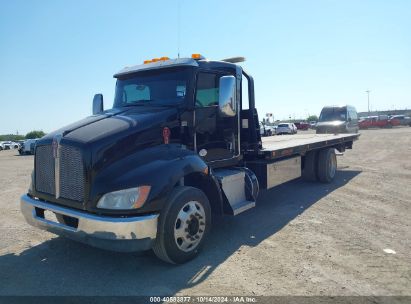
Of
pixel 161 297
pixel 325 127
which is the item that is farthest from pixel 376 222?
pixel 325 127

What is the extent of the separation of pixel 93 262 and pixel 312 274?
2.63 metres

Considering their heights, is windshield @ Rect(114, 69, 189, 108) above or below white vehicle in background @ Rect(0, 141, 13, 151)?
above

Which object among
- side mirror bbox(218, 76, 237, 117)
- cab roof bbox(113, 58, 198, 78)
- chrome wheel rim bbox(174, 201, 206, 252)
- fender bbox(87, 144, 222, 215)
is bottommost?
chrome wheel rim bbox(174, 201, 206, 252)

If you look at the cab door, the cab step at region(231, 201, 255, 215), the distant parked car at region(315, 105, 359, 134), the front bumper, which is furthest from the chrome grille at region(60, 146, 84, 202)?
the distant parked car at region(315, 105, 359, 134)

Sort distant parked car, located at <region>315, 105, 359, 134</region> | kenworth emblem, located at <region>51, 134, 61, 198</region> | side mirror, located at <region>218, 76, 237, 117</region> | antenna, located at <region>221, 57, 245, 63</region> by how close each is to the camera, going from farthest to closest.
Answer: distant parked car, located at <region>315, 105, 359, 134</region>, antenna, located at <region>221, 57, 245, 63</region>, side mirror, located at <region>218, 76, 237, 117</region>, kenworth emblem, located at <region>51, 134, 61, 198</region>

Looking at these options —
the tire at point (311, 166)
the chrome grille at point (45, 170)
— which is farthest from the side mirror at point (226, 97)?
the tire at point (311, 166)

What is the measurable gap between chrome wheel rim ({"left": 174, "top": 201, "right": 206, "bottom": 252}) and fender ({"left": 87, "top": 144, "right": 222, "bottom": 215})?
36cm

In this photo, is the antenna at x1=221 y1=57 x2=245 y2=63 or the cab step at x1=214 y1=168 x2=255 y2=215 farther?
the antenna at x1=221 y1=57 x2=245 y2=63

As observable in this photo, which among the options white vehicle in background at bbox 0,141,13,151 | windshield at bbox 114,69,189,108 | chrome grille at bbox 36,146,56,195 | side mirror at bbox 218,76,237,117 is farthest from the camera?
white vehicle in background at bbox 0,141,13,151

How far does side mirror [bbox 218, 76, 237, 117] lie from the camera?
4359 mm

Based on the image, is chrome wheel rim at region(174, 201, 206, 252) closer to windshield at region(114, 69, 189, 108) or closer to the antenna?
windshield at region(114, 69, 189, 108)

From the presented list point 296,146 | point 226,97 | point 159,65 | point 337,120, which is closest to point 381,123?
point 337,120

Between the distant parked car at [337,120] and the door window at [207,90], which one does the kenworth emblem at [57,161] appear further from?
the distant parked car at [337,120]

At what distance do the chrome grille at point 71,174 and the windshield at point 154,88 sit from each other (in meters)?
1.44
